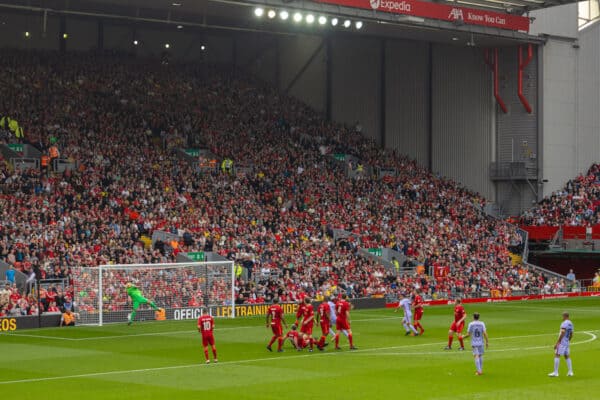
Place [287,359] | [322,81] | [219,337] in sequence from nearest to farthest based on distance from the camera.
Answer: [287,359]
[219,337]
[322,81]

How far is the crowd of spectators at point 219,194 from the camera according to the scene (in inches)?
2047

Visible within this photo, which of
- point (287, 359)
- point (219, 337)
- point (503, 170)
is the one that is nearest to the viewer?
point (287, 359)

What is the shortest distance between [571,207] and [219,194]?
24297mm

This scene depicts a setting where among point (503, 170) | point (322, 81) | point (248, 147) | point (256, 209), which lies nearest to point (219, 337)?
point (256, 209)

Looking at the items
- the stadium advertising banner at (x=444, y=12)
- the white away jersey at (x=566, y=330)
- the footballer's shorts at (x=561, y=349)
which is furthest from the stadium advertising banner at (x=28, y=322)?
the white away jersey at (x=566, y=330)

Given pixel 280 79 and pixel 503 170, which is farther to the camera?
pixel 280 79

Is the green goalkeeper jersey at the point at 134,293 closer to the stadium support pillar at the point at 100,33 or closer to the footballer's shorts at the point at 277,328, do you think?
the footballer's shorts at the point at 277,328

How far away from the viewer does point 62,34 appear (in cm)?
7319

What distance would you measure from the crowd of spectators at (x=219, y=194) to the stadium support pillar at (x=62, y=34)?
6.48ft

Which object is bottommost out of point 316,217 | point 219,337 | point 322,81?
point 219,337

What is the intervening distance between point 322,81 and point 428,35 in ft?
50.6

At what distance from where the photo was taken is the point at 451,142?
7512cm

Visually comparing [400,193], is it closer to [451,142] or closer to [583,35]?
[451,142]

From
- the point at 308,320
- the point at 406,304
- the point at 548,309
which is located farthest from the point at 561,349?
the point at 548,309
